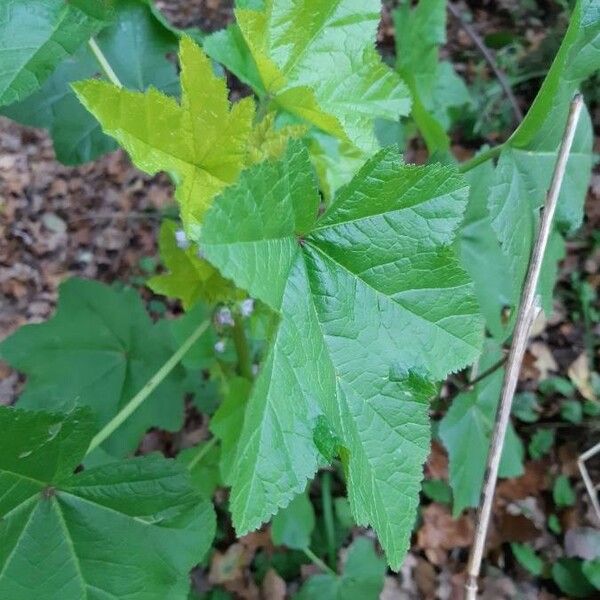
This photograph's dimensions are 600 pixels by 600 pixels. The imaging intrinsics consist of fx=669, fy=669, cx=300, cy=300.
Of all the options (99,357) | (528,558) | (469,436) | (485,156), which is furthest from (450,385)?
(485,156)

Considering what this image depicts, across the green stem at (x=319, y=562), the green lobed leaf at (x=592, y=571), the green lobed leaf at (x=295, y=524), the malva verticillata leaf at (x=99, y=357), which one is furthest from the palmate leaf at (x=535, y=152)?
the green lobed leaf at (x=592, y=571)

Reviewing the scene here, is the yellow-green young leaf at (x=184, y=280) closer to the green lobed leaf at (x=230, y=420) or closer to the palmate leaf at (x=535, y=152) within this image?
→ the green lobed leaf at (x=230, y=420)

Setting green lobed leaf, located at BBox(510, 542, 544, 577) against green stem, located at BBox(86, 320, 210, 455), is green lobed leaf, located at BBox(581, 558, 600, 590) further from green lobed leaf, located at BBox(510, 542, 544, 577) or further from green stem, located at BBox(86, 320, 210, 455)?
green stem, located at BBox(86, 320, 210, 455)

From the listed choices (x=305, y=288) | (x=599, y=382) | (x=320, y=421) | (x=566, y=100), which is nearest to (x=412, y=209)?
(x=305, y=288)

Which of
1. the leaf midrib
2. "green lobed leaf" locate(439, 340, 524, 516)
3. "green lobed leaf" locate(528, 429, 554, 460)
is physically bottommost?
"green lobed leaf" locate(528, 429, 554, 460)

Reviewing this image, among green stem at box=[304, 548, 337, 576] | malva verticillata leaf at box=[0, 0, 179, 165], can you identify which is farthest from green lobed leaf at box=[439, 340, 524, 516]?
malva verticillata leaf at box=[0, 0, 179, 165]

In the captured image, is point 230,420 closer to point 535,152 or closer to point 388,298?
point 388,298

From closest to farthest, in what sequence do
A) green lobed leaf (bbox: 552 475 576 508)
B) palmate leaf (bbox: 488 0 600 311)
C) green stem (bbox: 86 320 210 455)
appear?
palmate leaf (bbox: 488 0 600 311) < green stem (bbox: 86 320 210 455) < green lobed leaf (bbox: 552 475 576 508)
